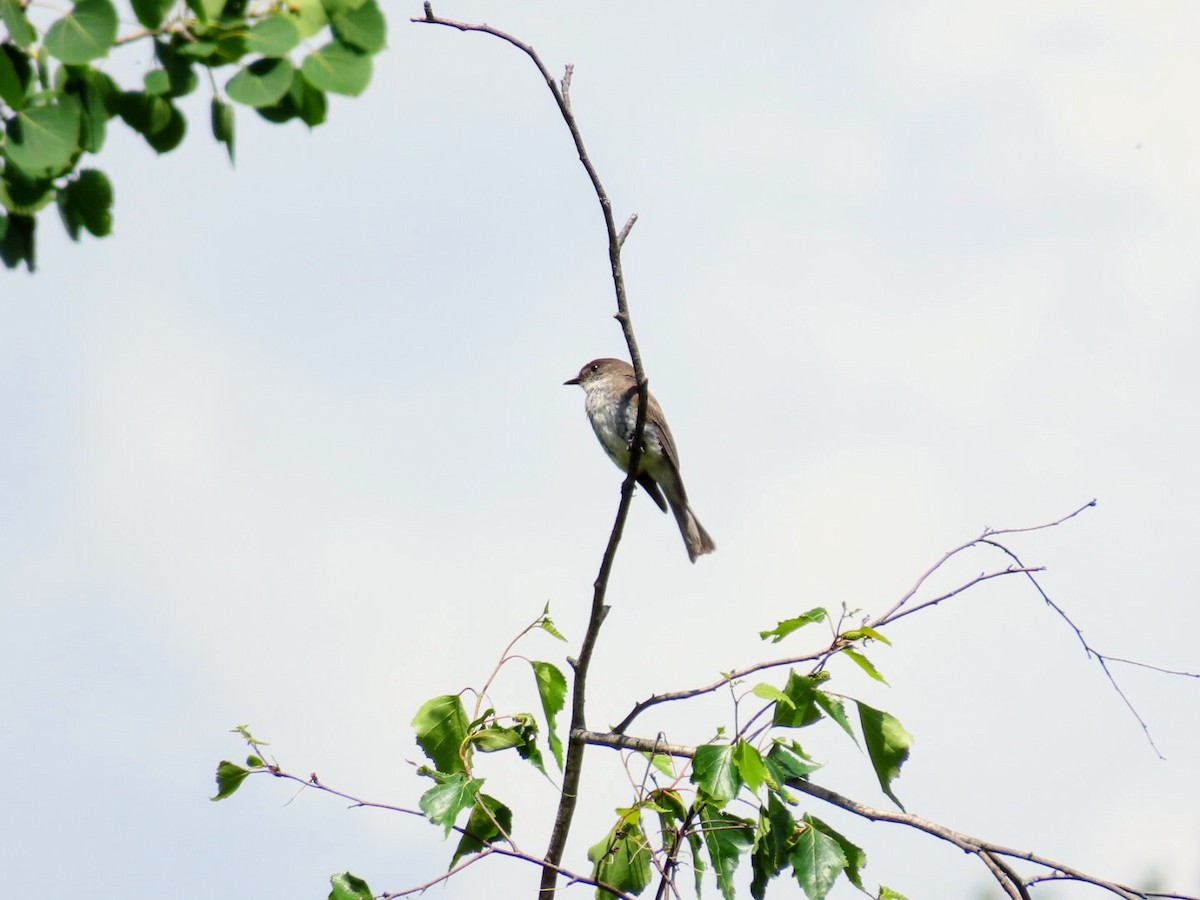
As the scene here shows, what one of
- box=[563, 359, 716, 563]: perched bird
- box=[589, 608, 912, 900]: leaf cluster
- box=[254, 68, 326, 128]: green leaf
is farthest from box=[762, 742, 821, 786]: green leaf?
box=[563, 359, 716, 563]: perched bird

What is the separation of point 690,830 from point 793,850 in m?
0.31

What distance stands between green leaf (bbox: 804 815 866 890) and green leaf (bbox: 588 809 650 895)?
0.49 metres

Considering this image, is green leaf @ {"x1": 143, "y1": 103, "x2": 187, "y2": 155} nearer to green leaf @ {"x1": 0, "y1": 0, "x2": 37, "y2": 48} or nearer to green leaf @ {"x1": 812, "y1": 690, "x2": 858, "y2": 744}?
green leaf @ {"x1": 0, "y1": 0, "x2": 37, "y2": 48}

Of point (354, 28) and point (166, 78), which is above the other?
point (354, 28)

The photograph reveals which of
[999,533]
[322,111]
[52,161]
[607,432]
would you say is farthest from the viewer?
[607,432]

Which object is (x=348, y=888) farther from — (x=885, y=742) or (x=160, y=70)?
(x=160, y=70)

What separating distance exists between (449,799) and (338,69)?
7.80 feet

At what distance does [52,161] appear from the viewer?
2.09m

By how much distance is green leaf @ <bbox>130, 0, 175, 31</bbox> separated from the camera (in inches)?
84.3

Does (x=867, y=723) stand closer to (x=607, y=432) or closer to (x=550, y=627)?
(x=550, y=627)

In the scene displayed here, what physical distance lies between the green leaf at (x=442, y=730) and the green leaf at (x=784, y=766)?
1.07 meters

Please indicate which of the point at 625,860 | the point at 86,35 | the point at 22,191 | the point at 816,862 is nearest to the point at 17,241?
the point at 22,191

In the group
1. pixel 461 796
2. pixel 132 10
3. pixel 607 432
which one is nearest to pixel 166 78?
pixel 132 10

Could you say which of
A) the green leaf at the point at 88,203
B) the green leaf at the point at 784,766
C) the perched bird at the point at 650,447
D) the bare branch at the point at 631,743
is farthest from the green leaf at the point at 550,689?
the perched bird at the point at 650,447
